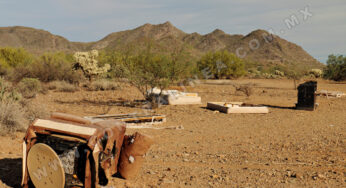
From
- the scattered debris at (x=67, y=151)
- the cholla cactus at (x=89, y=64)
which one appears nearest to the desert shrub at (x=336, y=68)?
the cholla cactus at (x=89, y=64)

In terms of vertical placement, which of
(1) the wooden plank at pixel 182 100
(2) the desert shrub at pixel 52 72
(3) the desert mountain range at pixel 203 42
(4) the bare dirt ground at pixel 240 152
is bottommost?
(4) the bare dirt ground at pixel 240 152

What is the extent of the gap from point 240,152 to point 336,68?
29245 mm

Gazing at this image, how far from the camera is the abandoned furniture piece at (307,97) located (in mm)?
12894

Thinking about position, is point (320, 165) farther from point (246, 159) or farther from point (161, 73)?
point (161, 73)

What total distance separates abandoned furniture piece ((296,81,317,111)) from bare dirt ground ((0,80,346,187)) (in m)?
0.93

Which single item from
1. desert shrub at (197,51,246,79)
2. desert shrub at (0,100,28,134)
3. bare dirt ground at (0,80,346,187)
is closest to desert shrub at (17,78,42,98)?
bare dirt ground at (0,80,346,187)

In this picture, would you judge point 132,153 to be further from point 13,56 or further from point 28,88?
point 13,56

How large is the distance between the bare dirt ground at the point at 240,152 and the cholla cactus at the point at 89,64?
10.1m

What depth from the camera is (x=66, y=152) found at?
3672mm

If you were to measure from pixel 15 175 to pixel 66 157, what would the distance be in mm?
1409

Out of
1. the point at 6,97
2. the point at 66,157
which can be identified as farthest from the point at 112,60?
the point at 66,157

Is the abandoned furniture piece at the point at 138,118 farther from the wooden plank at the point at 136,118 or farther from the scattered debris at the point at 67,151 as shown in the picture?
the scattered debris at the point at 67,151

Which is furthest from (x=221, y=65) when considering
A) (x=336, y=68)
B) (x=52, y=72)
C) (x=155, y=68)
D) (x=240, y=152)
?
(x=240, y=152)

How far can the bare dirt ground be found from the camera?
14.8 feet
